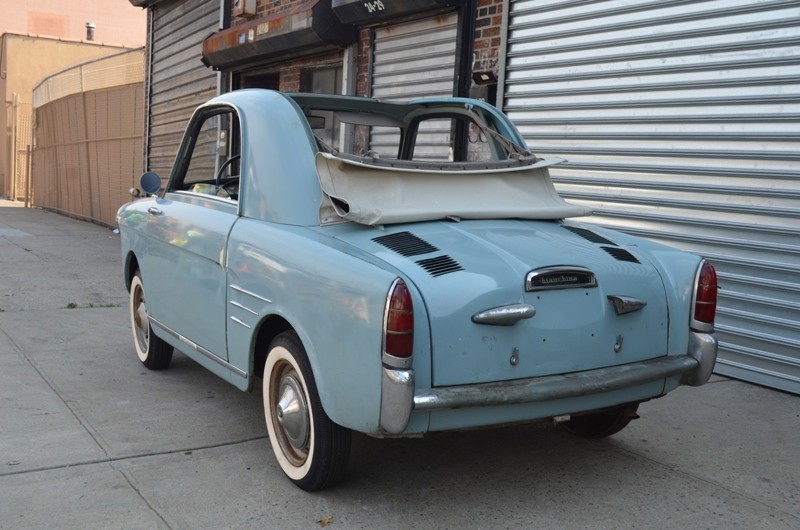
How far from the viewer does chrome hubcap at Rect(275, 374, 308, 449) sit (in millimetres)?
3799

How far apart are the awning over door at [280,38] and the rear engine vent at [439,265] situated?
7.29 m

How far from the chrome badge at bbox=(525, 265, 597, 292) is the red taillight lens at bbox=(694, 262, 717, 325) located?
62 cm

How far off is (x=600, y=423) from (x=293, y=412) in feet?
5.52

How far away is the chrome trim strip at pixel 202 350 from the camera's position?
429 cm

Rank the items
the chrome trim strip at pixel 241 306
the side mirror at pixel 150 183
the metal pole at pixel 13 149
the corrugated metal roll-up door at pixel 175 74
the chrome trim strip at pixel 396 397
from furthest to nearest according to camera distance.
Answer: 1. the metal pole at pixel 13 149
2. the corrugated metal roll-up door at pixel 175 74
3. the side mirror at pixel 150 183
4. the chrome trim strip at pixel 241 306
5. the chrome trim strip at pixel 396 397

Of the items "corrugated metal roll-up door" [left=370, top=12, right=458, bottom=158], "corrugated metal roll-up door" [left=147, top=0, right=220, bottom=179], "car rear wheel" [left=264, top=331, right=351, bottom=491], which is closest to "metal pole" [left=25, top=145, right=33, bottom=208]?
"corrugated metal roll-up door" [left=147, top=0, right=220, bottom=179]

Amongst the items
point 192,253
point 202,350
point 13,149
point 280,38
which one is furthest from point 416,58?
point 13,149

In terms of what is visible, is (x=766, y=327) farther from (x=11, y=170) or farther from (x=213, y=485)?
(x=11, y=170)

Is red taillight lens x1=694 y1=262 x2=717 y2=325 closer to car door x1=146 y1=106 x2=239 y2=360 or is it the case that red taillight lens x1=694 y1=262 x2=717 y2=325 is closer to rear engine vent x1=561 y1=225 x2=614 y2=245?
rear engine vent x1=561 y1=225 x2=614 y2=245

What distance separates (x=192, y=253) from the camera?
15.6ft

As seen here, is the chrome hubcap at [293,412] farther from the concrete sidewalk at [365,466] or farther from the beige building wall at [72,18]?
the beige building wall at [72,18]

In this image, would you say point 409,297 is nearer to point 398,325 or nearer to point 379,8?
point 398,325

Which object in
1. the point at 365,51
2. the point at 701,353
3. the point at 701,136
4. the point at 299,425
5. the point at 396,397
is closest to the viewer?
the point at 396,397

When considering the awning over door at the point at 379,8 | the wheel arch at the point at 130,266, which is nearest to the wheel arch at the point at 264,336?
the wheel arch at the point at 130,266
